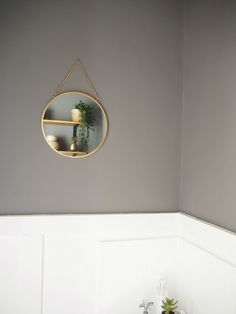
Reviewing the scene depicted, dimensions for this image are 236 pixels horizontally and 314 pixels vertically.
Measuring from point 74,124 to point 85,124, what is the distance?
59 millimetres

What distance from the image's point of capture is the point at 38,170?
60.5 inches

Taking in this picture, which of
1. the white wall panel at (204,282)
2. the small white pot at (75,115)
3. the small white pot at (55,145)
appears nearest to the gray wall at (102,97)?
the small white pot at (55,145)

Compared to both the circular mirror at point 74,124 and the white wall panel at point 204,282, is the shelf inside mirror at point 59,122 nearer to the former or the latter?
the circular mirror at point 74,124

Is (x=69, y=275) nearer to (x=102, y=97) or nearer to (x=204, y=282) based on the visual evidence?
(x=204, y=282)

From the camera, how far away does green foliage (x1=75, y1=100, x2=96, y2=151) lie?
158 centimetres

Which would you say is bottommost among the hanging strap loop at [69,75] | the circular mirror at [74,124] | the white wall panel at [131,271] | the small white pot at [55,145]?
the white wall panel at [131,271]

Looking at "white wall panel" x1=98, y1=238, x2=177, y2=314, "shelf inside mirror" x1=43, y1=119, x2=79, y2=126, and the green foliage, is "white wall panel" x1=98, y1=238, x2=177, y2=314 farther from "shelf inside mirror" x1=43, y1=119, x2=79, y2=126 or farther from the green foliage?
"shelf inside mirror" x1=43, y1=119, x2=79, y2=126

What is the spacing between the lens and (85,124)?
1590 millimetres

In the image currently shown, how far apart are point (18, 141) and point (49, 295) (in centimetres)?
80

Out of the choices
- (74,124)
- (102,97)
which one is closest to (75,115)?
(74,124)

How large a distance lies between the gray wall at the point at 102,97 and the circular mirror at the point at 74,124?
1.5 inches

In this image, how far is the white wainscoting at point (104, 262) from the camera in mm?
1465

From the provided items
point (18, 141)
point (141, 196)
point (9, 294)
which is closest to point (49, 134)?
point (18, 141)

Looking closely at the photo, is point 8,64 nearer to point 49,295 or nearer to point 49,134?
point 49,134
